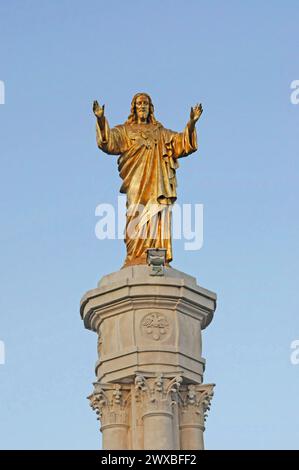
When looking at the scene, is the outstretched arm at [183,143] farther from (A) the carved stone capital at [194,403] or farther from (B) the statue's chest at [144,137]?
(A) the carved stone capital at [194,403]

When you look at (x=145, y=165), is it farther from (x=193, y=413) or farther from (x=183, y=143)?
(x=193, y=413)

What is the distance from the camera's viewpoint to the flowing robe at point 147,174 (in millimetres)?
40188

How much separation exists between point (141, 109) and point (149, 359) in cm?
711

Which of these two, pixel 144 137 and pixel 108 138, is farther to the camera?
pixel 144 137

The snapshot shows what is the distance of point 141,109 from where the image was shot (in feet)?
137

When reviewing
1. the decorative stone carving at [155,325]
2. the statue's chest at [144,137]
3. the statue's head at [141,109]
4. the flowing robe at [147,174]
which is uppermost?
the statue's head at [141,109]

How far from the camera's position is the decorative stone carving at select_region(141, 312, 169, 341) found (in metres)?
Answer: 38.1

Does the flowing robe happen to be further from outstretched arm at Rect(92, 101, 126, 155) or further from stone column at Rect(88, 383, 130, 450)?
stone column at Rect(88, 383, 130, 450)

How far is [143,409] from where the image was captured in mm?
37406

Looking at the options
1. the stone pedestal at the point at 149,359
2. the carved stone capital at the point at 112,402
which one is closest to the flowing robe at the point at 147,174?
the stone pedestal at the point at 149,359

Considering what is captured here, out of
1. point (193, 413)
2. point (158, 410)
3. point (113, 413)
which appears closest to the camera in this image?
point (158, 410)

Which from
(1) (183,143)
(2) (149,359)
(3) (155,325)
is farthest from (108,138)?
(2) (149,359)

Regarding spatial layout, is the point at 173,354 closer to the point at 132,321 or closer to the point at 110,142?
the point at 132,321
